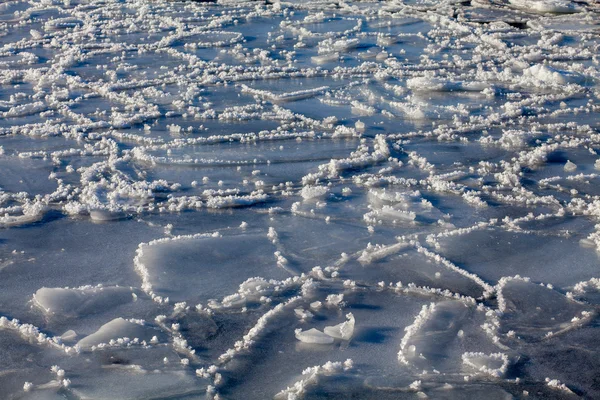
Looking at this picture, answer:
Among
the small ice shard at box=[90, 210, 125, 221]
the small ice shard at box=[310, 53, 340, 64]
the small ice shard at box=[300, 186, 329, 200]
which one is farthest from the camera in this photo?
the small ice shard at box=[310, 53, 340, 64]

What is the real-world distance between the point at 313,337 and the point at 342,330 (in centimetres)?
10

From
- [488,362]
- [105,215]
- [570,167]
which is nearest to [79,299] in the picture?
[105,215]

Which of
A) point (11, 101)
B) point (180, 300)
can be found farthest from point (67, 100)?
point (180, 300)

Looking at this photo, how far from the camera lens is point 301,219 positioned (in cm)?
329

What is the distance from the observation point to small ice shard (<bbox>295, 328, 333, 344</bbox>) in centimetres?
241

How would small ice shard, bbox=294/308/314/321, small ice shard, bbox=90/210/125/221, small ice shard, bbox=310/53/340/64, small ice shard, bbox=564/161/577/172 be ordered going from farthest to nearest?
small ice shard, bbox=310/53/340/64 → small ice shard, bbox=564/161/577/172 → small ice shard, bbox=90/210/125/221 → small ice shard, bbox=294/308/314/321

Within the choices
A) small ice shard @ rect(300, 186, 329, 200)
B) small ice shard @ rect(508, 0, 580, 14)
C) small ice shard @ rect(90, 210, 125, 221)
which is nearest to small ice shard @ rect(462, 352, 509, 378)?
small ice shard @ rect(300, 186, 329, 200)

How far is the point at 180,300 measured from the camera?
→ 2668 millimetres

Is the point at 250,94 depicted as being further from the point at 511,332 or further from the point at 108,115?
the point at 511,332

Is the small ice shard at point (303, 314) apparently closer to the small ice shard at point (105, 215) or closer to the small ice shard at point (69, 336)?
the small ice shard at point (69, 336)

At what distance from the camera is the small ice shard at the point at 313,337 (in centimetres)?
241

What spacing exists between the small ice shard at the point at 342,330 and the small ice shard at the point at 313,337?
0.08 ft

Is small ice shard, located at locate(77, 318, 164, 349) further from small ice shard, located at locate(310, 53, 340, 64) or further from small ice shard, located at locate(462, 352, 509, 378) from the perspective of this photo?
small ice shard, located at locate(310, 53, 340, 64)

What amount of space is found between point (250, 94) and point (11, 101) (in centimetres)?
149
